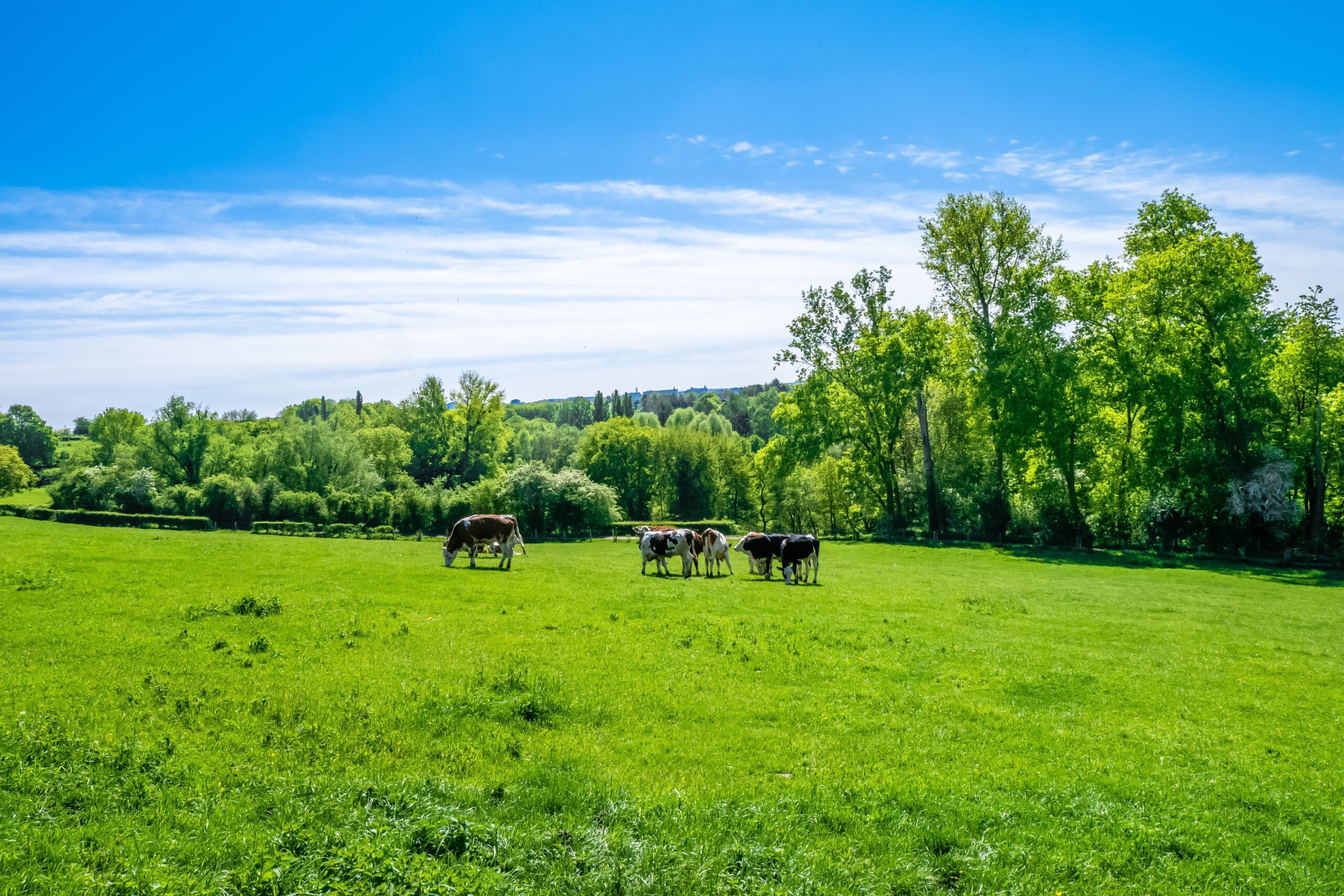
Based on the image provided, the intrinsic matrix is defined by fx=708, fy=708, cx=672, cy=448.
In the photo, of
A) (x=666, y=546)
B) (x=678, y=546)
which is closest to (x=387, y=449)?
(x=666, y=546)

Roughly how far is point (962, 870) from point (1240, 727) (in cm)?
769

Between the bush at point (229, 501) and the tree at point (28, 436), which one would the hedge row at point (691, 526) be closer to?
the bush at point (229, 501)

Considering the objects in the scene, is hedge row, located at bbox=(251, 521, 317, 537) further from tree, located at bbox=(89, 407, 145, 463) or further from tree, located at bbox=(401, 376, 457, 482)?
tree, located at bbox=(89, 407, 145, 463)

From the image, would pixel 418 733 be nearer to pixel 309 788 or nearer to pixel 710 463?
pixel 309 788

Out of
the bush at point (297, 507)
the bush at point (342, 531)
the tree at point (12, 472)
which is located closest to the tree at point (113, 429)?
the tree at point (12, 472)

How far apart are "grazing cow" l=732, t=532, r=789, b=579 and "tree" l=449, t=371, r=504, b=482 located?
60.1 metres

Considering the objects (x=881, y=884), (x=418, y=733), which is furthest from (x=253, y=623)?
(x=881, y=884)

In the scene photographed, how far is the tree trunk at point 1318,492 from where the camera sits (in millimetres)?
36281

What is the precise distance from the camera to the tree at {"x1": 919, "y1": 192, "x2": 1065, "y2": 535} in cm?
4697

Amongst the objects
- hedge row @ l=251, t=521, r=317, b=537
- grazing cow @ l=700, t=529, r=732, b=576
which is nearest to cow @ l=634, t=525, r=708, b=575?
grazing cow @ l=700, t=529, r=732, b=576

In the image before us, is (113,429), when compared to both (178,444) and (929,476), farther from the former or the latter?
(929,476)

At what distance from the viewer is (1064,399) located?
44281 mm

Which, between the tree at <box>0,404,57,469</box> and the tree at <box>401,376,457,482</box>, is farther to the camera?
the tree at <box>0,404,57,469</box>

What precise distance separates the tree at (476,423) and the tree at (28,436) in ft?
283
